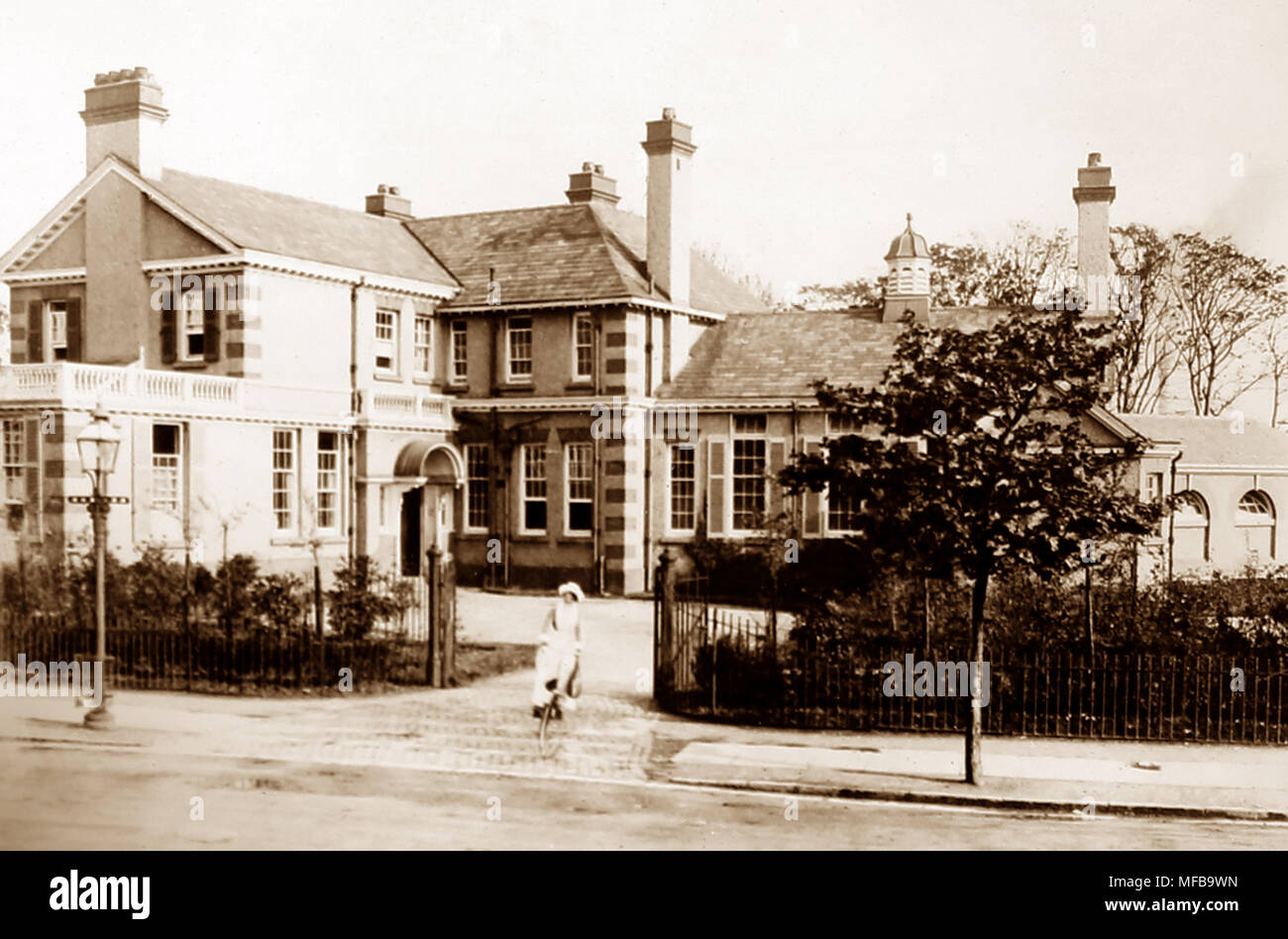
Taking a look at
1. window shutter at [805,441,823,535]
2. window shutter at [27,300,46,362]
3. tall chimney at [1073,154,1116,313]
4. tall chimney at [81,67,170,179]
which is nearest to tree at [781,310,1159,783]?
tall chimney at [1073,154,1116,313]

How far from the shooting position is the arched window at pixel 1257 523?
46.2 feet

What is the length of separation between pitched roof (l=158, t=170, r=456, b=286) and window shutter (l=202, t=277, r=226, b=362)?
1.27 meters

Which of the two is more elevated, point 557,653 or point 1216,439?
point 1216,439

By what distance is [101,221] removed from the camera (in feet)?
49.7

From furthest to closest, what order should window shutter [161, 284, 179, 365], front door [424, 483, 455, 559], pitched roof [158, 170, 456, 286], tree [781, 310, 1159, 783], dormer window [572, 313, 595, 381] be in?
1. window shutter [161, 284, 179, 365]
2. front door [424, 483, 455, 559]
3. pitched roof [158, 170, 456, 286]
4. dormer window [572, 313, 595, 381]
5. tree [781, 310, 1159, 783]

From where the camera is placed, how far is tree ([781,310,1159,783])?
10070mm

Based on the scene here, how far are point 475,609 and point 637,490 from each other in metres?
2.10

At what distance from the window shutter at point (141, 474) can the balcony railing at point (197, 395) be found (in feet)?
1.00

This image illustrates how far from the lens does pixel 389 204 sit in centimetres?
1338

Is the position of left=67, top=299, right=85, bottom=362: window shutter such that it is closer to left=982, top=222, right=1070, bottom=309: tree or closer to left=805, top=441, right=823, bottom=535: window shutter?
left=805, top=441, right=823, bottom=535: window shutter

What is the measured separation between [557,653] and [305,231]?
29.1ft

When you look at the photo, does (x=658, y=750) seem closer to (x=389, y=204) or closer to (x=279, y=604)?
(x=279, y=604)

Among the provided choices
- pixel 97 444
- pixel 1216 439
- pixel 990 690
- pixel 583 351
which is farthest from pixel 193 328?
pixel 1216 439

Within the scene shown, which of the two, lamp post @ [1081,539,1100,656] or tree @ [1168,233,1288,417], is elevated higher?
tree @ [1168,233,1288,417]
